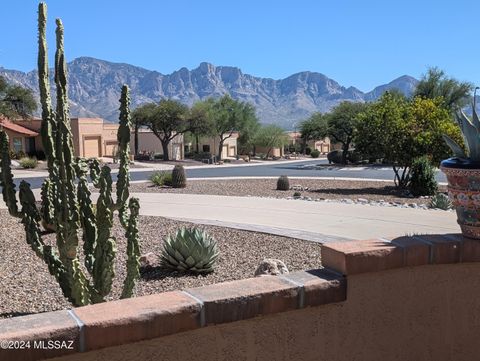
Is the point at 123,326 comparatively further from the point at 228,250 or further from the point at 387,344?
the point at 228,250

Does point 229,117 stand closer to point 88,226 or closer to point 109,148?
point 109,148

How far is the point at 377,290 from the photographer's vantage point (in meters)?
3.08

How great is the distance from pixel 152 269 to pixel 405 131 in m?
16.4

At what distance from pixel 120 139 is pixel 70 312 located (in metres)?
2.18

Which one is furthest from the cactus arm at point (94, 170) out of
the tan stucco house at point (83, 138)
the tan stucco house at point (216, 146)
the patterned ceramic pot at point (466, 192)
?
the tan stucco house at point (216, 146)

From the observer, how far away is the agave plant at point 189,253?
6.64 metres

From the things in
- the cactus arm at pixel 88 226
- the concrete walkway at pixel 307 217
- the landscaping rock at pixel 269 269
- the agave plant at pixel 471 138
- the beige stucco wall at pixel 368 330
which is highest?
the agave plant at pixel 471 138

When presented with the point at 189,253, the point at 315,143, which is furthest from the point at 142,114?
the point at 189,253

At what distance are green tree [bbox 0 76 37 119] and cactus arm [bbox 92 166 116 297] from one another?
3475 centimetres

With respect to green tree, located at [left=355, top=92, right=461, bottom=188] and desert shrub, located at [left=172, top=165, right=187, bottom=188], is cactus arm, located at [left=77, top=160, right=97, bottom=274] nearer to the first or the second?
desert shrub, located at [left=172, top=165, right=187, bottom=188]

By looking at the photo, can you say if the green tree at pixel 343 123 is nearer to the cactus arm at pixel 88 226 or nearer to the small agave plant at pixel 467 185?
the cactus arm at pixel 88 226

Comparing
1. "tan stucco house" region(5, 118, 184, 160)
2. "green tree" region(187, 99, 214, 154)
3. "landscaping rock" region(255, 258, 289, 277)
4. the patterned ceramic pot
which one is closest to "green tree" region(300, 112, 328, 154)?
"green tree" region(187, 99, 214, 154)

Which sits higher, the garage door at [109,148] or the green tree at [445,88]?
the green tree at [445,88]

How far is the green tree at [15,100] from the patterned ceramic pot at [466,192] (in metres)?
36.6
